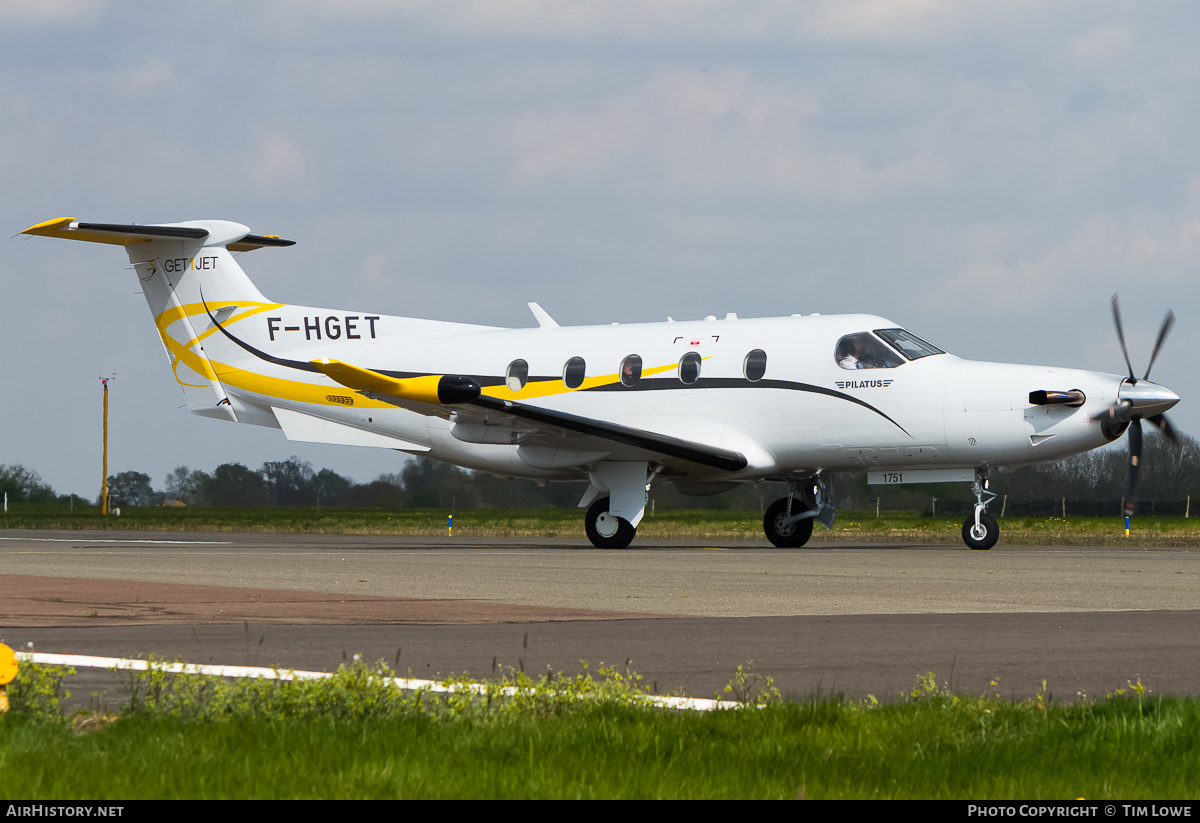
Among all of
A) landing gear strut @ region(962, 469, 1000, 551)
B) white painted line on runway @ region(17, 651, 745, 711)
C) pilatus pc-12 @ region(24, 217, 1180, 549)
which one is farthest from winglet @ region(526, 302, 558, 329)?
white painted line on runway @ region(17, 651, 745, 711)

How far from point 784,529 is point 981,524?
3743 mm

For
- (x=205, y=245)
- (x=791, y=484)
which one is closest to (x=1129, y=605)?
(x=791, y=484)

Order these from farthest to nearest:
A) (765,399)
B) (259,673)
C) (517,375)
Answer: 1. (517,375)
2. (765,399)
3. (259,673)

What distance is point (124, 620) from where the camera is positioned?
1033cm

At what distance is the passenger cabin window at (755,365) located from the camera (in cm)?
2212

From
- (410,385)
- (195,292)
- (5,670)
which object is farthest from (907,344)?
(5,670)

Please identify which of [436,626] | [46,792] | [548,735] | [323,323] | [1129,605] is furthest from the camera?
[323,323]

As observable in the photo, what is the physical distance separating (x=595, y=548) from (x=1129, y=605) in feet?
40.4

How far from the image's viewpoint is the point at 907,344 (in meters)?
21.5

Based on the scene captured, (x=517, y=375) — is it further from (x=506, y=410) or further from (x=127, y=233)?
(x=127, y=233)

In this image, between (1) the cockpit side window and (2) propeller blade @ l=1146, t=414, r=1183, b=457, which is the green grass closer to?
(2) propeller blade @ l=1146, t=414, r=1183, b=457

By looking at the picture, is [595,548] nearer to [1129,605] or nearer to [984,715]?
[1129,605]

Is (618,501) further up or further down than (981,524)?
further up

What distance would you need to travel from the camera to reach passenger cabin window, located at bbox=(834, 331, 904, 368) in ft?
70.2
